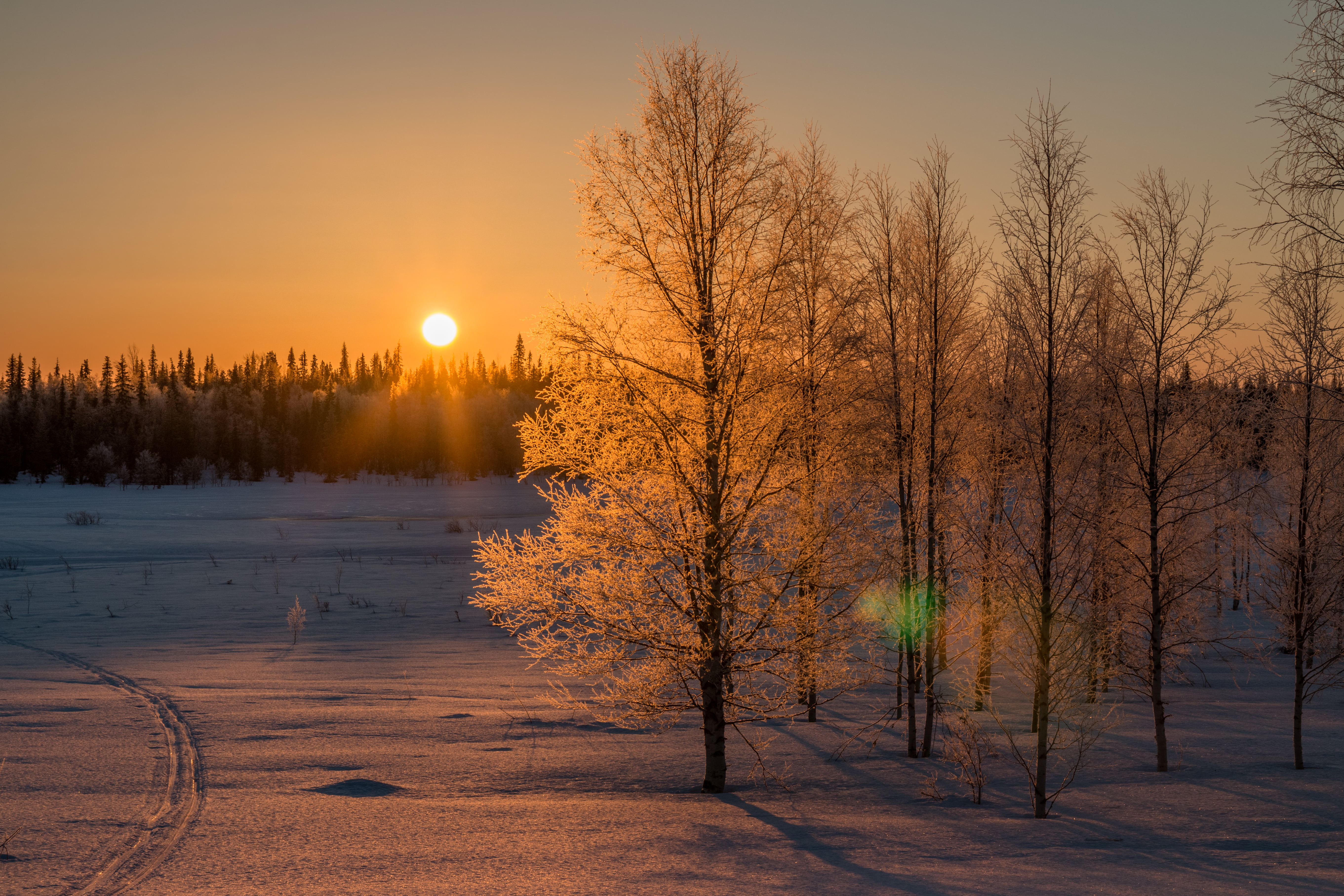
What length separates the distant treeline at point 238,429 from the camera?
9162 centimetres

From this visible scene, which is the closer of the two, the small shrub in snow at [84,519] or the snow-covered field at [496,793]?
the snow-covered field at [496,793]

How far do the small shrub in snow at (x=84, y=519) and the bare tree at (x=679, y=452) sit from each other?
43.4 metres

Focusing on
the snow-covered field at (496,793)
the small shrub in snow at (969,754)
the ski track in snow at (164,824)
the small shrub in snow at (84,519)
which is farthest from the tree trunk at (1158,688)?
the small shrub in snow at (84,519)

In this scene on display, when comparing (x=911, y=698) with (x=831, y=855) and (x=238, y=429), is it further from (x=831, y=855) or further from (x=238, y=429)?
(x=238, y=429)

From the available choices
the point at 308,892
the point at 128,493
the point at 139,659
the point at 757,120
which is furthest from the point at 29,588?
the point at 128,493

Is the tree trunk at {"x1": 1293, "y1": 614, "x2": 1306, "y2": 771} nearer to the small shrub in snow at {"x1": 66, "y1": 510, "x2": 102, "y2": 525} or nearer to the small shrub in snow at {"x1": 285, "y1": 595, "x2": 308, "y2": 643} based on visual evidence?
the small shrub in snow at {"x1": 285, "y1": 595, "x2": 308, "y2": 643}

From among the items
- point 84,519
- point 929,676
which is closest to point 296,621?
point 929,676

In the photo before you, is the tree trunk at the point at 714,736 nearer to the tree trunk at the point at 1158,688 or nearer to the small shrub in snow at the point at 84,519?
the tree trunk at the point at 1158,688

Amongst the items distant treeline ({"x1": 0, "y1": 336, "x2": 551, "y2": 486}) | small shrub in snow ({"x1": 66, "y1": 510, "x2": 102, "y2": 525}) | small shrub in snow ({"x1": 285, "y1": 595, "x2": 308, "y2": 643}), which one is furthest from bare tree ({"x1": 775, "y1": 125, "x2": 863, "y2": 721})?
distant treeline ({"x1": 0, "y1": 336, "x2": 551, "y2": 486})

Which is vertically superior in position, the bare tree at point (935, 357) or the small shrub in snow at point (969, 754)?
the bare tree at point (935, 357)

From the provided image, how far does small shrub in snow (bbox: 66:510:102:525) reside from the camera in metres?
42.9

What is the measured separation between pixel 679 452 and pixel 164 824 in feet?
20.5

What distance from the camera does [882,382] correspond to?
13195 millimetres

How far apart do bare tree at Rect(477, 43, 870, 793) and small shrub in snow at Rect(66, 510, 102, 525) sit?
4340cm
